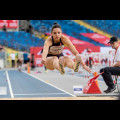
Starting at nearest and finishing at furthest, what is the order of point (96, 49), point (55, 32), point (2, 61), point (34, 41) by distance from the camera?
point (55, 32)
point (96, 49)
point (34, 41)
point (2, 61)

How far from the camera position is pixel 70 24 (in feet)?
46.3

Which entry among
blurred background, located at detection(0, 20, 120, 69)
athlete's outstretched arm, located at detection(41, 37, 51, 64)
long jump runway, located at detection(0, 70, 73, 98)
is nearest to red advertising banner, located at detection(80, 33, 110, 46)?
blurred background, located at detection(0, 20, 120, 69)

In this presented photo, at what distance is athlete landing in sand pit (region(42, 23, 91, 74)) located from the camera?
14.4ft

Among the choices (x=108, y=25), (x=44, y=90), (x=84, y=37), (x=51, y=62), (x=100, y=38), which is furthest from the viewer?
(x=84, y=37)

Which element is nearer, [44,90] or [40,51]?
[40,51]

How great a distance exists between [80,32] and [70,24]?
0.75 m

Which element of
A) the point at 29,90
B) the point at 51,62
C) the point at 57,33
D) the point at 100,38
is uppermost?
the point at 100,38

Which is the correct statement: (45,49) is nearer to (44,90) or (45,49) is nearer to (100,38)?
(44,90)

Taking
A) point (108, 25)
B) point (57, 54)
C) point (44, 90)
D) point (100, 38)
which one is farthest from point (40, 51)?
point (100, 38)

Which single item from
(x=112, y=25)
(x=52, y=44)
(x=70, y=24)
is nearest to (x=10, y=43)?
(x=70, y=24)

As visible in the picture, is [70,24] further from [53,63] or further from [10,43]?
[53,63]

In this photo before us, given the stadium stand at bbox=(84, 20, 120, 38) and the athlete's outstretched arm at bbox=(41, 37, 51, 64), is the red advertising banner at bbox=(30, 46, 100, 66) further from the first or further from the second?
the stadium stand at bbox=(84, 20, 120, 38)

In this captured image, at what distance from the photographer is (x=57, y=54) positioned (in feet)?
15.1

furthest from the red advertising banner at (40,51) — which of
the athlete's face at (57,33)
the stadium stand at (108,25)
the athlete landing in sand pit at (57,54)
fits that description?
the stadium stand at (108,25)
